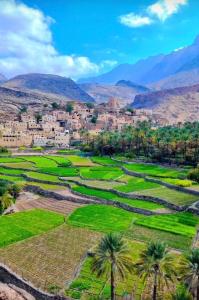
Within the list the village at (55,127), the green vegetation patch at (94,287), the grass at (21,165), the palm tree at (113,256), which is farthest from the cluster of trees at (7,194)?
the village at (55,127)

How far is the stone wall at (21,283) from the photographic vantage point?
3406cm

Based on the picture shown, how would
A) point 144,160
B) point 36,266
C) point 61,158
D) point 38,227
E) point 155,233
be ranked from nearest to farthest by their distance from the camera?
point 36,266, point 155,233, point 38,227, point 144,160, point 61,158

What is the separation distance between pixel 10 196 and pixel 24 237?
14.0 m

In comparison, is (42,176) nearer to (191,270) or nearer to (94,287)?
(94,287)

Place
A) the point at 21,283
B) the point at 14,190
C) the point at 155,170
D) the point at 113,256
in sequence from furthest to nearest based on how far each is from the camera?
the point at 155,170
the point at 14,190
the point at 21,283
the point at 113,256

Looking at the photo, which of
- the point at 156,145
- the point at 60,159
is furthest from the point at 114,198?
the point at 60,159

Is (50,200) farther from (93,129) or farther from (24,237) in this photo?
(93,129)

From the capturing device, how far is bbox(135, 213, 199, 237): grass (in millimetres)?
46500

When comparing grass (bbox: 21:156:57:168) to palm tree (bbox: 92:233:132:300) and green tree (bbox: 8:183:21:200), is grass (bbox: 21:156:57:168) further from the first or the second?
palm tree (bbox: 92:233:132:300)

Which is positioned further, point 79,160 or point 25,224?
point 79,160

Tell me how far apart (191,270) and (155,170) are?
55662 mm

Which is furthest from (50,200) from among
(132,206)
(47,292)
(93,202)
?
(47,292)

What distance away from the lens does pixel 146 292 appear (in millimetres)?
33219

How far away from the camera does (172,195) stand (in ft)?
204
